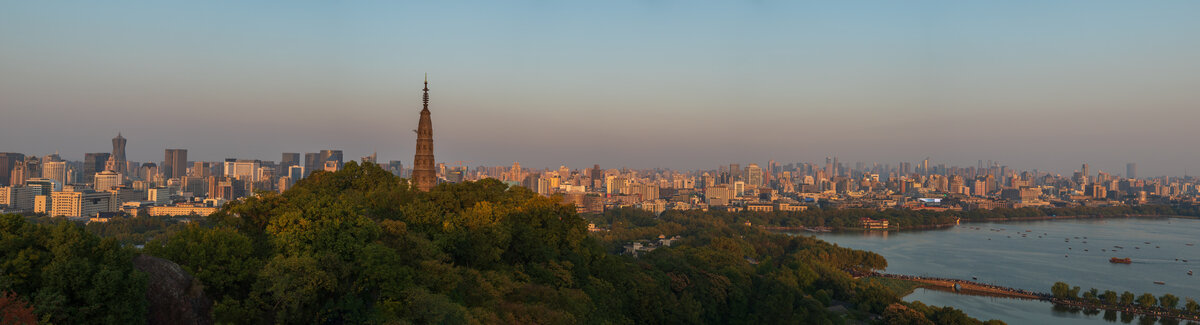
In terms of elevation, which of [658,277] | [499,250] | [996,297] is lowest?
[996,297]

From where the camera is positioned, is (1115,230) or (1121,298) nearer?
(1121,298)

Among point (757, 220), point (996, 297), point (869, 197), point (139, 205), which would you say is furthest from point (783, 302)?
point (869, 197)

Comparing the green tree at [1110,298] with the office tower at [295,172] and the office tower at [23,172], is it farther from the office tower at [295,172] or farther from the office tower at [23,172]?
the office tower at [295,172]

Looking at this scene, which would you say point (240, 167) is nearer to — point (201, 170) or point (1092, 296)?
point (201, 170)

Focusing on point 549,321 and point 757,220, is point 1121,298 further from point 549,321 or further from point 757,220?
point 757,220

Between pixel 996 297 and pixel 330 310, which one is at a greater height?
pixel 330 310

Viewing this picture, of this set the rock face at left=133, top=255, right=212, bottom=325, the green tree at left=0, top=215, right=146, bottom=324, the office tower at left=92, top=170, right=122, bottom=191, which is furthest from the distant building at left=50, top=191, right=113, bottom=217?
the green tree at left=0, top=215, right=146, bottom=324

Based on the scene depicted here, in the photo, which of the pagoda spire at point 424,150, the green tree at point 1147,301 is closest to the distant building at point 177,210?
the pagoda spire at point 424,150
